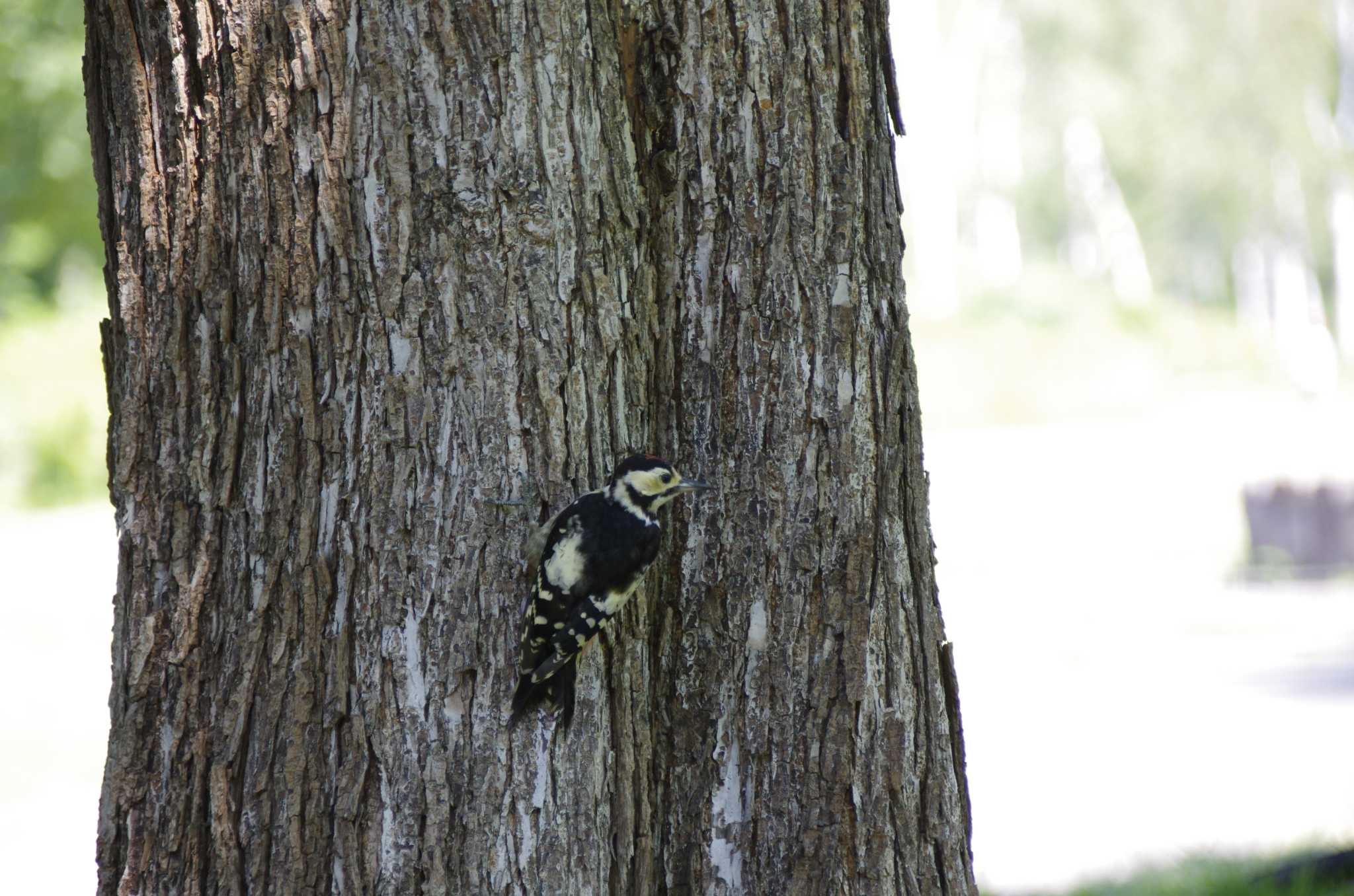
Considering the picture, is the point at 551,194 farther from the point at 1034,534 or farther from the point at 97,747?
the point at 1034,534

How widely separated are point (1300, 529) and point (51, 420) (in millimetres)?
14805

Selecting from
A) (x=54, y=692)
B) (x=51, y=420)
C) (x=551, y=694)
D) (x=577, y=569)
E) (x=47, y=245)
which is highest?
(x=47, y=245)

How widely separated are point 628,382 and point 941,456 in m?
16.1

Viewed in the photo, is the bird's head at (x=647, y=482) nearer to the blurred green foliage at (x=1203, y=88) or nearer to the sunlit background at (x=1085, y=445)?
the sunlit background at (x=1085, y=445)

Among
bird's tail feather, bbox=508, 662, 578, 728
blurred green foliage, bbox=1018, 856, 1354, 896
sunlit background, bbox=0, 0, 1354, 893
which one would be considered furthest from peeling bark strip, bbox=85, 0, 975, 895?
sunlit background, bbox=0, 0, 1354, 893

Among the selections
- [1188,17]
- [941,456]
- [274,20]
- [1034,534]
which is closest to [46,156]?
[941,456]

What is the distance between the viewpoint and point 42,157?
830 inches

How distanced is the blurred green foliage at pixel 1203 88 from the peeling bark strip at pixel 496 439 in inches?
1437

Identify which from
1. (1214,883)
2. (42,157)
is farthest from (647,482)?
(42,157)

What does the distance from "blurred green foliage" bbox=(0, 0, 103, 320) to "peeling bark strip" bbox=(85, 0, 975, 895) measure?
14.7 metres

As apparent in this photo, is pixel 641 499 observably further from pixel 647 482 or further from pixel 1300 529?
pixel 1300 529

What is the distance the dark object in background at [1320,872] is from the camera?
15.9 feet

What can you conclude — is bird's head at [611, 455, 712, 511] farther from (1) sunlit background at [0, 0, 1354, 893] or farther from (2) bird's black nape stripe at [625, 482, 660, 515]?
(1) sunlit background at [0, 0, 1354, 893]

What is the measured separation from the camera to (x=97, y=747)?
894 centimetres
